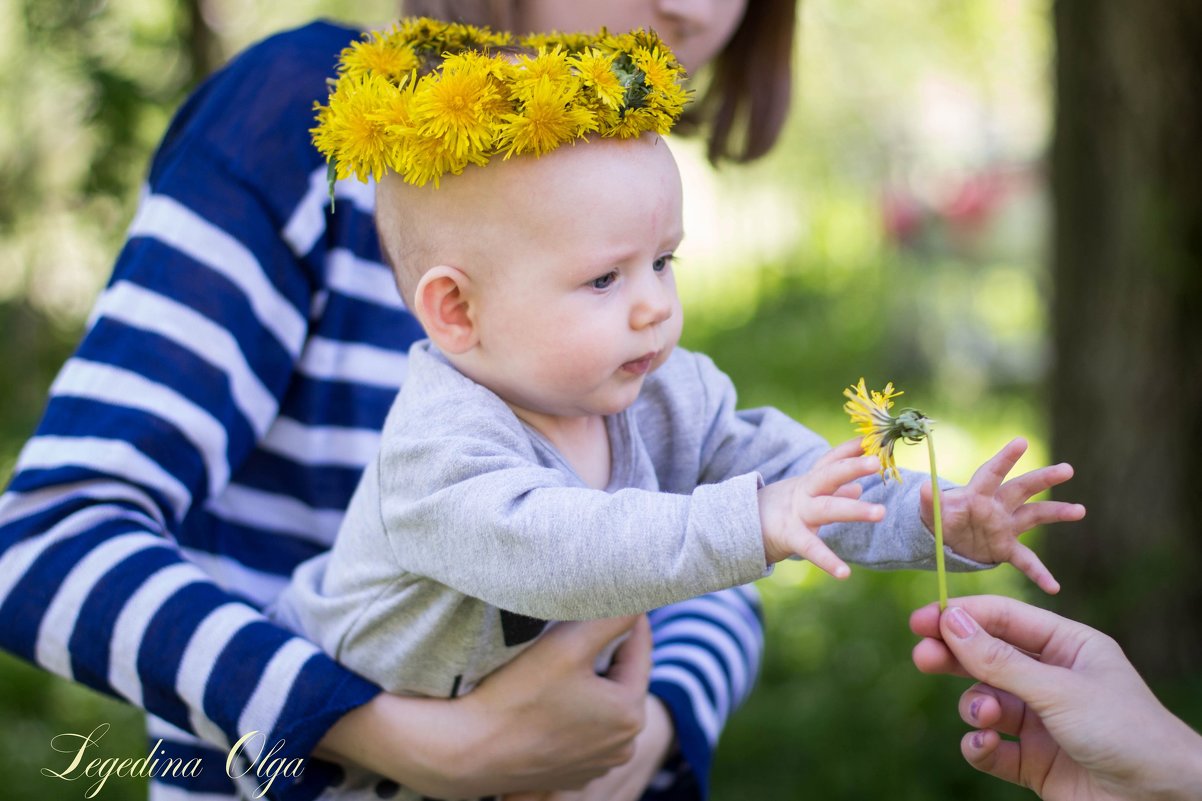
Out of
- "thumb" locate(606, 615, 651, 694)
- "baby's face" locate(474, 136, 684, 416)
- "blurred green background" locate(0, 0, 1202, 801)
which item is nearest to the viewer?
"baby's face" locate(474, 136, 684, 416)

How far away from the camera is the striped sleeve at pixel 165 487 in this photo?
52.2 inches

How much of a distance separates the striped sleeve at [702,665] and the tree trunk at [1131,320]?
1756mm

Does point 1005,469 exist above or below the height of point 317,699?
above

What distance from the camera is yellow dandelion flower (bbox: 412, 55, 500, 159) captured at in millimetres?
1130

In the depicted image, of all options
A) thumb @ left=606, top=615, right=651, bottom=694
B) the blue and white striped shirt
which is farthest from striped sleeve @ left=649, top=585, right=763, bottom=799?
thumb @ left=606, top=615, right=651, bottom=694

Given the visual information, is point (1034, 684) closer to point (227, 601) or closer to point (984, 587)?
point (227, 601)

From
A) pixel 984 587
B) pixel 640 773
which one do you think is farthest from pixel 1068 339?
pixel 640 773

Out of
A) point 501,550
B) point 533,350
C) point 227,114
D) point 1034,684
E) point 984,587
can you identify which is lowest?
point 984,587

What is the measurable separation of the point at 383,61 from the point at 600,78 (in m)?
0.26

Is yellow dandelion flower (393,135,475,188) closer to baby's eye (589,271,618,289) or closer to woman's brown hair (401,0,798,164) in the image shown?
baby's eye (589,271,618,289)

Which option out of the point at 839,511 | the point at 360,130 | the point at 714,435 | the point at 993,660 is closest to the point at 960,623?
the point at 993,660

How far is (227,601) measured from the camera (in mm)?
1374

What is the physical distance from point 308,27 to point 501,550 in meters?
0.90

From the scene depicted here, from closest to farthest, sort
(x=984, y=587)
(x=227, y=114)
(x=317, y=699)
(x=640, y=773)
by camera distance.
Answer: (x=317, y=699), (x=227, y=114), (x=640, y=773), (x=984, y=587)
